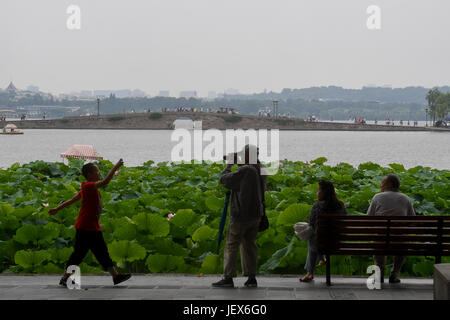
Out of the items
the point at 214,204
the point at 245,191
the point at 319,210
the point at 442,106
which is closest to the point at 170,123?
the point at 442,106

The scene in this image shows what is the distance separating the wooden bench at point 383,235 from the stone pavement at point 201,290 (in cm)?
36

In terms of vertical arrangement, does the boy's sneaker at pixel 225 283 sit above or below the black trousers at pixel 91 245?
below

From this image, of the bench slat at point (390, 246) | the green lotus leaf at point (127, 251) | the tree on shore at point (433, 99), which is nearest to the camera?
the bench slat at point (390, 246)

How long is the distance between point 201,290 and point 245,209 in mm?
960

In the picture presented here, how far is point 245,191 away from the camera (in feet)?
22.7

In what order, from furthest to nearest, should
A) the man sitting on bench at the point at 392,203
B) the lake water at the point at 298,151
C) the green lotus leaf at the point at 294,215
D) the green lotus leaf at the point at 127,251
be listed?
the lake water at the point at 298,151, the green lotus leaf at the point at 294,215, the green lotus leaf at the point at 127,251, the man sitting on bench at the point at 392,203

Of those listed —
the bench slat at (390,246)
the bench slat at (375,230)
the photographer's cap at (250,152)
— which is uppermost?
the photographer's cap at (250,152)

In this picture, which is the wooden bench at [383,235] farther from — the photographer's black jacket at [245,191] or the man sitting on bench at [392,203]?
the photographer's black jacket at [245,191]

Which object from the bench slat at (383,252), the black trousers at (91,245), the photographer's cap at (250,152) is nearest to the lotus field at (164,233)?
the bench slat at (383,252)

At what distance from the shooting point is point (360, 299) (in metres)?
6.21

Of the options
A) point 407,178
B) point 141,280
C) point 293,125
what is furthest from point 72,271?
point 293,125

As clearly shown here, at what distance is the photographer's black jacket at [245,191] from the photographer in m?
6.89

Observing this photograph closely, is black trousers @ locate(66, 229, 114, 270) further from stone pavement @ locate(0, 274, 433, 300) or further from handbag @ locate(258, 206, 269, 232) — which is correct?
handbag @ locate(258, 206, 269, 232)

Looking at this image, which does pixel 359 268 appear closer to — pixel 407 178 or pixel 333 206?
pixel 333 206
